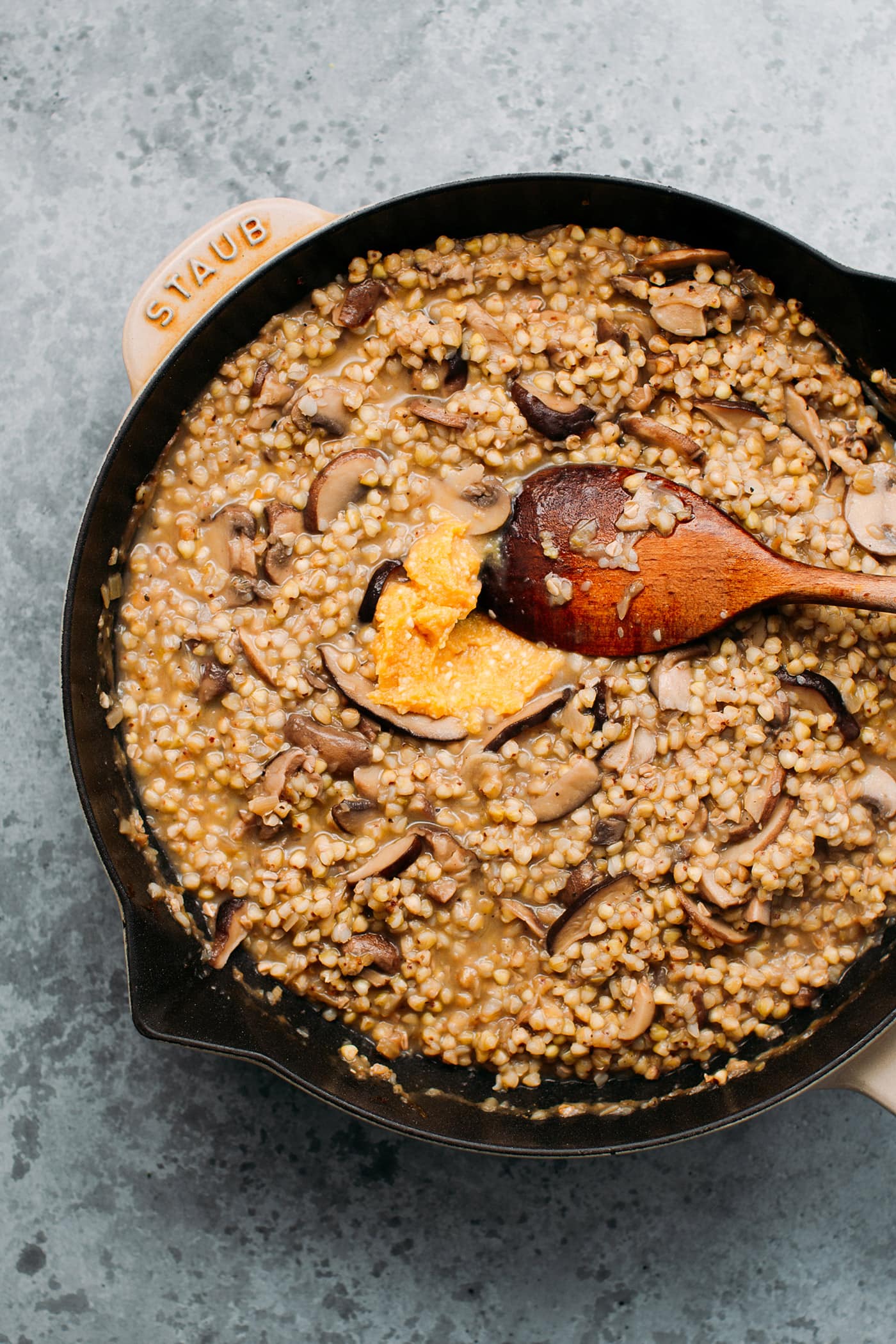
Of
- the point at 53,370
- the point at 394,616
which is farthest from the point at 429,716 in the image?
the point at 53,370

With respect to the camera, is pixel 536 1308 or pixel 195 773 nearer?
pixel 195 773

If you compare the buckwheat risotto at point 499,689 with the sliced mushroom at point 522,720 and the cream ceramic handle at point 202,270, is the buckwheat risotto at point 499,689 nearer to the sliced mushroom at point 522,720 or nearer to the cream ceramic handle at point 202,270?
the sliced mushroom at point 522,720

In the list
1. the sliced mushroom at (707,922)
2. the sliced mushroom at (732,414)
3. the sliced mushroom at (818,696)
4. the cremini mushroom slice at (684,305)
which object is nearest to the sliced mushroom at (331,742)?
the sliced mushroom at (707,922)

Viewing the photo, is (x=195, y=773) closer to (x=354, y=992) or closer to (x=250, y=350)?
(x=354, y=992)

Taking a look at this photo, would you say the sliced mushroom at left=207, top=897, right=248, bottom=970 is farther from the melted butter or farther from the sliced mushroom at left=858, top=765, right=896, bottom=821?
the sliced mushroom at left=858, top=765, right=896, bottom=821

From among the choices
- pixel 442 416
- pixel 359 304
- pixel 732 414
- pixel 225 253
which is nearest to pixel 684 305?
pixel 732 414

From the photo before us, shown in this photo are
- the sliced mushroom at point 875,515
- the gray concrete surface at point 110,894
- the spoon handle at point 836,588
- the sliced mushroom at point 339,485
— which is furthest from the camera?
the gray concrete surface at point 110,894
